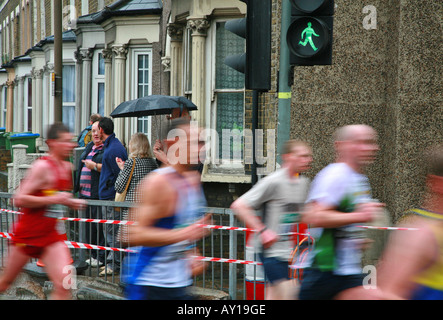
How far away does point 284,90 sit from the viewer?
5988 mm

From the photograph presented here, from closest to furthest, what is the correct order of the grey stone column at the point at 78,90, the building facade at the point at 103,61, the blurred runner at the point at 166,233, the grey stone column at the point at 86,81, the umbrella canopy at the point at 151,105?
the blurred runner at the point at 166,233 → the umbrella canopy at the point at 151,105 → the building facade at the point at 103,61 → the grey stone column at the point at 86,81 → the grey stone column at the point at 78,90

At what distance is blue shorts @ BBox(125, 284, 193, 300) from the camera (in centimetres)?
397

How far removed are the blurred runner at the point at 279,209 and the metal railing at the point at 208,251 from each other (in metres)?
1.48

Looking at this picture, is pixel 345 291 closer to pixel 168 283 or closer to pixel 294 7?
pixel 168 283

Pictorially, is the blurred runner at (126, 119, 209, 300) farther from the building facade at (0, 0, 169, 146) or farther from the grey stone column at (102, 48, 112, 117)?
the grey stone column at (102, 48, 112, 117)

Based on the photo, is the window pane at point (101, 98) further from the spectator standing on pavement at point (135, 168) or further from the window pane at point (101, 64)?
the spectator standing on pavement at point (135, 168)

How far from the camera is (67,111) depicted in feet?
77.1

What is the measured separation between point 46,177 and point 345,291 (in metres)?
2.73

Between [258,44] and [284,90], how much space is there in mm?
486

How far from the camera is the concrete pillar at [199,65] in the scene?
11.9 meters

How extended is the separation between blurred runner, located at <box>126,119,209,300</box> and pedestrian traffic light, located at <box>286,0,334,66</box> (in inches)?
85.7

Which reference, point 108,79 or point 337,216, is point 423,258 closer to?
point 337,216

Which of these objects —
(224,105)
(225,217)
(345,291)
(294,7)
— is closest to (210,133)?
(224,105)

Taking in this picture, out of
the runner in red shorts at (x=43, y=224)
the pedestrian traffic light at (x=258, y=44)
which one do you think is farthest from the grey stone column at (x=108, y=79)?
the runner in red shorts at (x=43, y=224)
